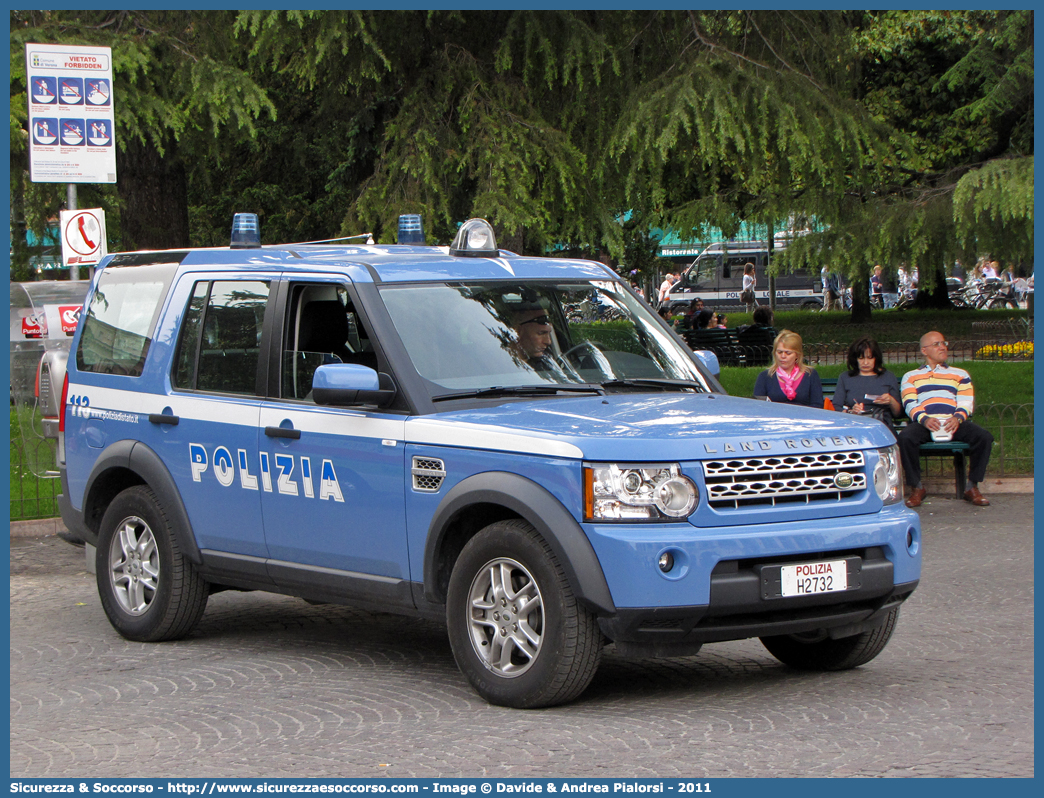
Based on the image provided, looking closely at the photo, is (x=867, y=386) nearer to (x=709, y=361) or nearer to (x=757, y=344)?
(x=709, y=361)

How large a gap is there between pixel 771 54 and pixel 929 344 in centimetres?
372

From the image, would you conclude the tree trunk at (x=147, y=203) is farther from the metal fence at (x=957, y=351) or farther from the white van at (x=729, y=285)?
the white van at (x=729, y=285)

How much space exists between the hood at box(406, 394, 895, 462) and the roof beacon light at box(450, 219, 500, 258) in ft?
4.14

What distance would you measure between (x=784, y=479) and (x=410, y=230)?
3.63 m

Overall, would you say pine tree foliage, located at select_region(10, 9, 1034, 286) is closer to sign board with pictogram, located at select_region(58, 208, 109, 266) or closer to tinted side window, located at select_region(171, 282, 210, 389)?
sign board with pictogram, located at select_region(58, 208, 109, 266)

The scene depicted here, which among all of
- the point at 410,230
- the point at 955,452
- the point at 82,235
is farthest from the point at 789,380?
the point at 82,235

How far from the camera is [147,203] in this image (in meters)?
18.8

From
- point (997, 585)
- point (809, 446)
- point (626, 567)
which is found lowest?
point (997, 585)

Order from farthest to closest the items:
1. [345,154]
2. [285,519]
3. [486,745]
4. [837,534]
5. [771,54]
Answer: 1. [345,154]
2. [771,54]
3. [285,519]
4. [837,534]
5. [486,745]

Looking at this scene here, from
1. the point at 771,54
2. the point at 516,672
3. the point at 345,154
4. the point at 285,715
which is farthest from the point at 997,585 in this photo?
the point at 345,154

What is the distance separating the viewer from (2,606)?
8898 millimetres

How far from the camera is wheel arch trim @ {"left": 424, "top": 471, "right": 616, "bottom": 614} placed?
5.79 metres

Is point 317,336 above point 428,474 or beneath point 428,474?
above

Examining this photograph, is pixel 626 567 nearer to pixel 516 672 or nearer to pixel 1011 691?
pixel 516 672
